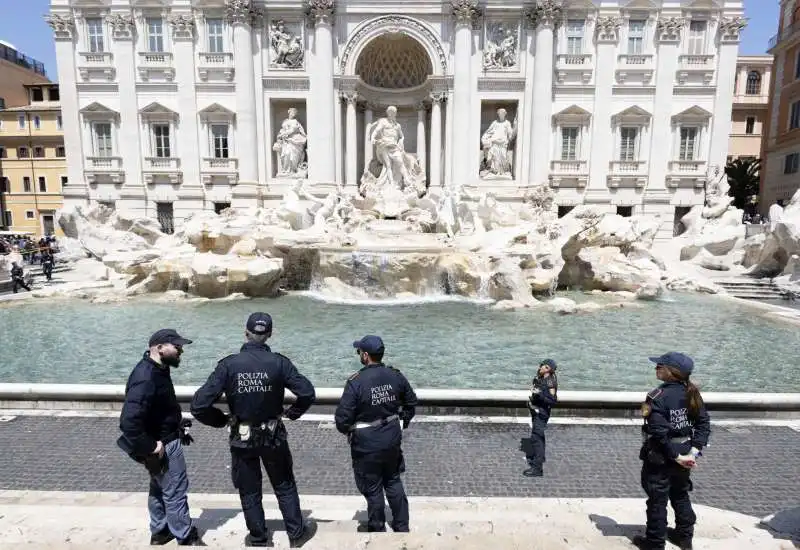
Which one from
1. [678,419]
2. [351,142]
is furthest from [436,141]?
[678,419]

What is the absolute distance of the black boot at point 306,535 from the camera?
2.61 m

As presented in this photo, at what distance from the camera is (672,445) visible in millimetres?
2514

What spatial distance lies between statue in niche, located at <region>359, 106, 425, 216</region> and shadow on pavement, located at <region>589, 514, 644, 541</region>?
15946 mm

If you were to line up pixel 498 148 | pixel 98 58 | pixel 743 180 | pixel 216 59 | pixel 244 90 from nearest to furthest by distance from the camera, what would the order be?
pixel 244 90, pixel 216 59, pixel 98 58, pixel 498 148, pixel 743 180

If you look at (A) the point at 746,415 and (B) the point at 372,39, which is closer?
(A) the point at 746,415

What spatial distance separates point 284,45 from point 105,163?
31.2ft

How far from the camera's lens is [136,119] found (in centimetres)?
2002

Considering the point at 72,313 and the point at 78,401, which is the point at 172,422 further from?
the point at 72,313

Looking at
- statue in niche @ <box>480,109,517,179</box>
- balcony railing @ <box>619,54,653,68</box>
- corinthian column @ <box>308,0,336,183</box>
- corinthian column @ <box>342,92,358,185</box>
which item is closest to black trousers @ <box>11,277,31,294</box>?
corinthian column @ <box>308,0,336,183</box>

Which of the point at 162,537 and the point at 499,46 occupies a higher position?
the point at 499,46

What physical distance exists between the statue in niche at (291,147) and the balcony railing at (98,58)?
7685mm

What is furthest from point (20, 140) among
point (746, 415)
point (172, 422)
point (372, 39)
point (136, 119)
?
point (746, 415)

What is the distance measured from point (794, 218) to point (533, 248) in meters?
7.58

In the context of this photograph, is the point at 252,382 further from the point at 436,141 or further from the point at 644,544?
the point at 436,141
